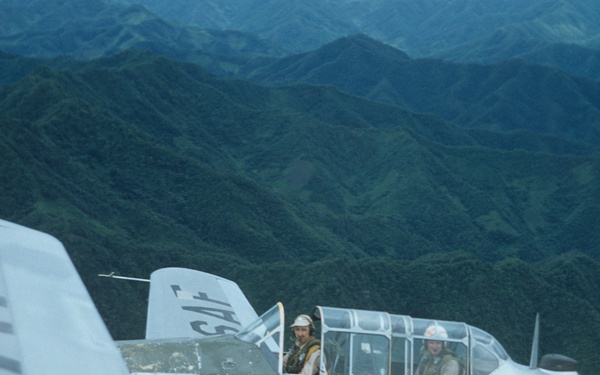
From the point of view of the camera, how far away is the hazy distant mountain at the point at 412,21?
86.8m

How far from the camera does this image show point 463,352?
7.64 m

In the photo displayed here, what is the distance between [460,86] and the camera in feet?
196

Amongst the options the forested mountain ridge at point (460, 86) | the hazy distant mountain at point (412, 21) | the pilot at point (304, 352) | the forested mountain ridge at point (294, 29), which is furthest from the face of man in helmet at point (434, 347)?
the hazy distant mountain at point (412, 21)

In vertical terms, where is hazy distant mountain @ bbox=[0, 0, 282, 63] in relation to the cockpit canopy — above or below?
above

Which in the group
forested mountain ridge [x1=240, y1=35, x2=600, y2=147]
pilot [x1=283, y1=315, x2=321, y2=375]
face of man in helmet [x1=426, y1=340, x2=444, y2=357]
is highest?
forested mountain ridge [x1=240, y1=35, x2=600, y2=147]

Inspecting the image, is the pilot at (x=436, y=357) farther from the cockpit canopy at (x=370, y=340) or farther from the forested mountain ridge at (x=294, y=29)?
the forested mountain ridge at (x=294, y=29)

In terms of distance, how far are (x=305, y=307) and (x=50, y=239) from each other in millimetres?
8183

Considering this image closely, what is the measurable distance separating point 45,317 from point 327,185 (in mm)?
25681

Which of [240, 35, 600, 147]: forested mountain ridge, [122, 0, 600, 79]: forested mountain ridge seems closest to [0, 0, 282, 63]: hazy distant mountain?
[240, 35, 600, 147]: forested mountain ridge

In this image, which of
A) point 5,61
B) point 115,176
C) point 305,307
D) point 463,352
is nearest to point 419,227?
point 115,176

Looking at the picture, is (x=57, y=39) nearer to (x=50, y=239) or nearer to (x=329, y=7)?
(x=329, y=7)

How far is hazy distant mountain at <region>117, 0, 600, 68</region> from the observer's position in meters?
86.8

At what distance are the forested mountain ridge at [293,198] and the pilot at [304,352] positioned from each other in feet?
24.6

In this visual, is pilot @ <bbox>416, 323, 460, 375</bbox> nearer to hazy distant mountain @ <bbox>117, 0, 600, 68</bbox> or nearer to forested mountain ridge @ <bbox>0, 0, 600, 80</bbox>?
forested mountain ridge @ <bbox>0, 0, 600, 80</bbox>
